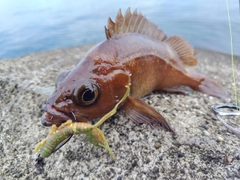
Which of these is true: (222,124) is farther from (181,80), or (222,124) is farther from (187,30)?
(187,30)

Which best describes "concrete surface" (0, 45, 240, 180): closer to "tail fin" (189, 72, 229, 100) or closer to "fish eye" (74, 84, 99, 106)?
"tail fin" (189, 72, 229, 100)

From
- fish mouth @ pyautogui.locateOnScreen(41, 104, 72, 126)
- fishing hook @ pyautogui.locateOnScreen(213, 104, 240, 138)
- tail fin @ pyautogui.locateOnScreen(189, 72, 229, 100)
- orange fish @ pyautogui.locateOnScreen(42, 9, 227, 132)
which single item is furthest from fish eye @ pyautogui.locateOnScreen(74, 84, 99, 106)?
tail fin @ pyautogui.locateOnScreen(189, 72, 229, 100)

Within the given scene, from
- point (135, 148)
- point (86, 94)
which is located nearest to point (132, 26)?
point (86, 94)

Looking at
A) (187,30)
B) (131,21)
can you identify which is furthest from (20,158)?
(187,30)

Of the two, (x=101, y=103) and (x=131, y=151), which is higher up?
(x=101, y=103)

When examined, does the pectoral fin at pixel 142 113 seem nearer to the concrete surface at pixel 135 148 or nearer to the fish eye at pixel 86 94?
the concrete surface at pixel 135 148

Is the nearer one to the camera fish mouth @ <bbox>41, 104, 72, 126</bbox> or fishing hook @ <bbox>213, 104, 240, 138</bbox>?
fish mouth @ <bbox>41, 104, 72, 126</bbox>

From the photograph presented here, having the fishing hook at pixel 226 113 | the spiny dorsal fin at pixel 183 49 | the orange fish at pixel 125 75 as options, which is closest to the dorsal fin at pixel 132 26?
the orange fish at pixel 125 75
